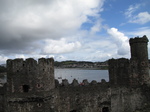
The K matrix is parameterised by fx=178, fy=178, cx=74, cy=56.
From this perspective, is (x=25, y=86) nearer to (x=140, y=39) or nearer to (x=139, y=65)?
(x=139, y=65)

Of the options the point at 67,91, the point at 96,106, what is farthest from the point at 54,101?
the point at 96,106

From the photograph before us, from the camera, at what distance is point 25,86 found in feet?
52.5

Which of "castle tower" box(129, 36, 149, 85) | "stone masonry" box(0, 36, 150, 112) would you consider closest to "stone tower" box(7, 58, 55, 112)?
"stone masonry" box(0, 36, 150, 112)

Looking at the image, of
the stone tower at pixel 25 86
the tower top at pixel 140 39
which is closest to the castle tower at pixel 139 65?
the tower top at pixel 140 39

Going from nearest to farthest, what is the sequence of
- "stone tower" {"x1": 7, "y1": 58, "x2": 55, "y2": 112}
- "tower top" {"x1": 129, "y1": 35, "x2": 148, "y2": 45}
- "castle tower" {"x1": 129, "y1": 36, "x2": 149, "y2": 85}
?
1. "stone tower" {"x1": 7, "y1": 58, "x2": 55, "y2": 112}
2. "tower top" {"x1": 129, "y1": 35, "x2": 148, "y2": 45}
3. "castle tower" {"x1": 129, "y1": 36, "x2": 149, "y2": 85}

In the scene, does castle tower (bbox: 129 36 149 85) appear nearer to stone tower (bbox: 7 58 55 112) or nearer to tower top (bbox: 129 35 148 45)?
tower top (bbox: 129 35 148 45)

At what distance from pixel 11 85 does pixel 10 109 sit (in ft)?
7.02

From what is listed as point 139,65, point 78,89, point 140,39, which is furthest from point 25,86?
point 140,39

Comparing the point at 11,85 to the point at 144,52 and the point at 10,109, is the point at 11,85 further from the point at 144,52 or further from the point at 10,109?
the point at 144,52

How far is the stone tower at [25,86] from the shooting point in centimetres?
1578

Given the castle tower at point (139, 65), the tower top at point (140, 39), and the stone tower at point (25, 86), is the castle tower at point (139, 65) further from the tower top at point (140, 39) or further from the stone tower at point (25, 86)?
the stone tower at point (25, 86)

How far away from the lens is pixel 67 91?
19.2 metres

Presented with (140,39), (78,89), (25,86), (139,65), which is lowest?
(78,89)

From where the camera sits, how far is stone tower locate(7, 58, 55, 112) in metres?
15.8
